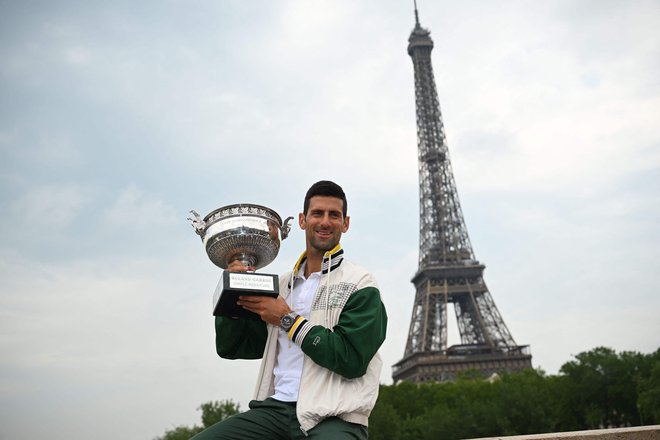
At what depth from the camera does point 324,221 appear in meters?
3.47

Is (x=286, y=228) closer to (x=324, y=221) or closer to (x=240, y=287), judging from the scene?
(x=324, y=221)

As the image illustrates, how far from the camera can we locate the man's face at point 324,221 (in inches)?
137

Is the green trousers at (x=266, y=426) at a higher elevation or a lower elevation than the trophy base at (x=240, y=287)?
lower

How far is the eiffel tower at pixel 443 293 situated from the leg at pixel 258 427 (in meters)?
44.9

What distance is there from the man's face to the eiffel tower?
1760 inches

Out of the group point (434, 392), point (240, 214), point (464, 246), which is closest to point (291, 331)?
point (240, 214)

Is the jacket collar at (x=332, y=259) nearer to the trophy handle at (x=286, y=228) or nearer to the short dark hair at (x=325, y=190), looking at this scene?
the short dark hair at (x=325, y=190)

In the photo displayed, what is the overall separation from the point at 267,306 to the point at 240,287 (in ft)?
0.57

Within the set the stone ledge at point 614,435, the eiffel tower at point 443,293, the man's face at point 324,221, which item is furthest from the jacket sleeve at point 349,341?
the eiffel tower at point 443,293

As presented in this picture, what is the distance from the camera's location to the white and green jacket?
9.84 ft

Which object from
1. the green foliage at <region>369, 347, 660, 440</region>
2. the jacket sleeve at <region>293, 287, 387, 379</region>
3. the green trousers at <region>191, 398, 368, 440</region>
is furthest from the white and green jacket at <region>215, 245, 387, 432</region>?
the green foliage at <region>369, 347, 660, 440</region>

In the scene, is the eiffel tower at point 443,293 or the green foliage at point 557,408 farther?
the eiffel tower at point 443,293

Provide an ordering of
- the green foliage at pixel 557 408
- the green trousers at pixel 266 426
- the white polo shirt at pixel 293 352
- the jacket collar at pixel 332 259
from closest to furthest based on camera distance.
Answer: the green trousers at pixel 266 426, the white polo shirt at pixel 293 352, the jacket collar at pixel 332 259, the green foliage at pixel 557 408

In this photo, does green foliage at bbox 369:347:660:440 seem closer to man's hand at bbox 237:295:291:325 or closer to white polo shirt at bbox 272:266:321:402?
white polo shirt at bbox 272:266:321:402
